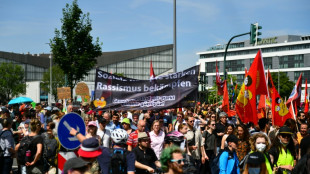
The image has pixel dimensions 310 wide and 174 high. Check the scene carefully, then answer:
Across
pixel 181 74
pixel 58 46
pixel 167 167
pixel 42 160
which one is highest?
pixel 58 46

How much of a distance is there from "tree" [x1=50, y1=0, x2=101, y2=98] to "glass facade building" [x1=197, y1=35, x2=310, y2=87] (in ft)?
205

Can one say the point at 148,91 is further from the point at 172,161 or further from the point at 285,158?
the point at 172,161

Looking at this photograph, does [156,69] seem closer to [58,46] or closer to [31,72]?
[31,72]

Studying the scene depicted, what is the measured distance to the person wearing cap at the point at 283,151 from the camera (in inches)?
250

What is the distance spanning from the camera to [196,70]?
10773 millimetres

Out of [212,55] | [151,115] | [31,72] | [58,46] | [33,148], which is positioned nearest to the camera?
[33,148]

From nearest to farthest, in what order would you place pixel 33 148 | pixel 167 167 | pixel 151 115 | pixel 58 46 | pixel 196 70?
pixel 167 167 → pixel 33 148 → pixel 196 70 → pixel 151 115 → pixel 58 46

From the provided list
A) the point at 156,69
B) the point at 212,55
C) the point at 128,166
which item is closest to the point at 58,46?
the point at 128,166

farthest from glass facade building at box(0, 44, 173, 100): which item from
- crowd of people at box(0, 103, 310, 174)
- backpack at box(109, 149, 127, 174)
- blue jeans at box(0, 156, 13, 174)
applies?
backpack at box(109, 149, 127, 174)

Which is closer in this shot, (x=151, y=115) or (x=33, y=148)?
(x=33, y=148)

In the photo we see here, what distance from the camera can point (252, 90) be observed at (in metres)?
10.5

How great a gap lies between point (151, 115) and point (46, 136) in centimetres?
607

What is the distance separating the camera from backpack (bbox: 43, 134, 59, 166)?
748 cm

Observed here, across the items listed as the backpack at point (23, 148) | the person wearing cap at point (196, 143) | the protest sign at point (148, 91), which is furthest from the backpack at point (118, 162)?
the protest sign at point (148, 91)
